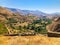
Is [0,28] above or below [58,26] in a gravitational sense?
below

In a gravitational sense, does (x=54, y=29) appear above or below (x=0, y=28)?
above

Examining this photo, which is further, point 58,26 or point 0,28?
point 0,28

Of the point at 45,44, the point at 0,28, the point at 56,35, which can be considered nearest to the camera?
the point at 45,44

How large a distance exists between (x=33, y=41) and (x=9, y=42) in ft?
6.73

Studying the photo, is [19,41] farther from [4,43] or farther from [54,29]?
[54,29]

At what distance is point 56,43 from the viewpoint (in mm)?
12344

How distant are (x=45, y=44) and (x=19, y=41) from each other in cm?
225

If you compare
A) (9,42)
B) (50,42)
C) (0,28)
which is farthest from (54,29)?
(0,28)

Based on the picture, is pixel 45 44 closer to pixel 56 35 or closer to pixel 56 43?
pixel 56 43

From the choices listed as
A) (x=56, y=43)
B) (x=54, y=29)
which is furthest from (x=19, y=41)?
(x=54, y=29)

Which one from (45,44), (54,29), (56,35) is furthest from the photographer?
(54,29)

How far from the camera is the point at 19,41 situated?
1259cm

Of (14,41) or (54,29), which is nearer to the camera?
(14,41)

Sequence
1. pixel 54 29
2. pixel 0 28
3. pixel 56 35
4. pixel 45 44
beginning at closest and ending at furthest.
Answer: pixel 45 44, pixel 56 35, pixel 54 29, pixel 0 28
